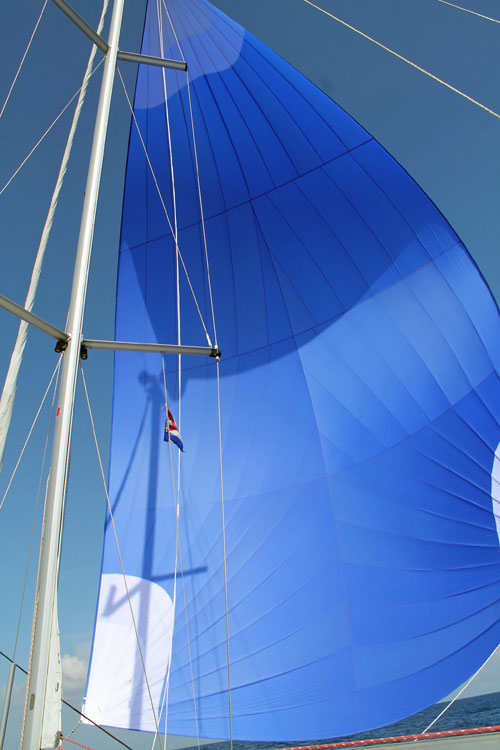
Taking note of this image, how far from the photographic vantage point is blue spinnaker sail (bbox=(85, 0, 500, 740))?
13.0ft

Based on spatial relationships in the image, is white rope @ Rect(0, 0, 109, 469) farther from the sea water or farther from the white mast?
the sea water

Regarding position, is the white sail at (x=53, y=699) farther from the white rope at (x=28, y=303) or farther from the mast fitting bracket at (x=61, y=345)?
the mast fitting bracket at (x=61, y=345)

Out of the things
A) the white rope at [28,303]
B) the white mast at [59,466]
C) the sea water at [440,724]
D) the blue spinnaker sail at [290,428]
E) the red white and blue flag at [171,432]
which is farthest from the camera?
the sea water at [440,724]

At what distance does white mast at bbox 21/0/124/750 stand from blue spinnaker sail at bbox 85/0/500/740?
2.10m

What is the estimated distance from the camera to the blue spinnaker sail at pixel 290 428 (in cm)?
395

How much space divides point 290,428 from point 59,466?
9.14 ft

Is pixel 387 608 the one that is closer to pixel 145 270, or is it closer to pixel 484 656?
pixel 484 656

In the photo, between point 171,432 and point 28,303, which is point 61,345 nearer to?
point 28,303

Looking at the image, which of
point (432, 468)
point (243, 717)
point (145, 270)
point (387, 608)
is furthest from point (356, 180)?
point (243, 717)

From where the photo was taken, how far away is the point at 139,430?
544 cm

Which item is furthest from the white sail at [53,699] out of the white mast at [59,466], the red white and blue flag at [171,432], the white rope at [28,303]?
the red white and blue flag at [171,432]

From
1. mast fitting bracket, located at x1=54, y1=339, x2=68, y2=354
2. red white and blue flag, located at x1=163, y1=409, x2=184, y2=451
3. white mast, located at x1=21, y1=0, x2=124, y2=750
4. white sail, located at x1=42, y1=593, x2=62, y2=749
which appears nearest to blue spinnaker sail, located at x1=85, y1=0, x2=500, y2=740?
red white and blue flag, located at x1=163, y1=409, x2=184, y2=451

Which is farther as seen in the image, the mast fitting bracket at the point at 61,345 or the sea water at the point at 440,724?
the sea water at the point at 440,724

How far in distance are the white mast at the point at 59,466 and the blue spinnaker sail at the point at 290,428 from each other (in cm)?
210
